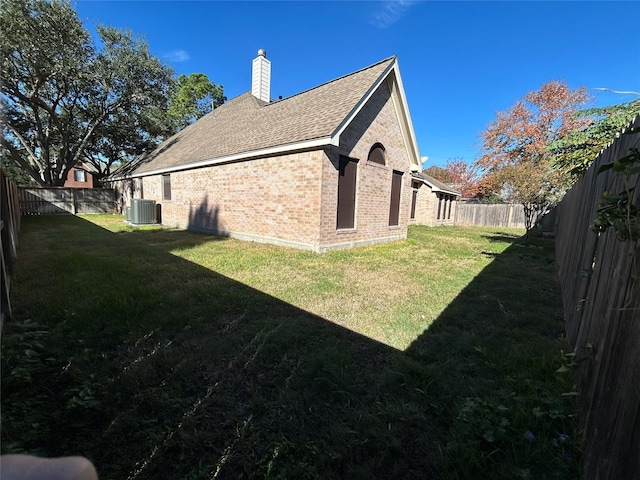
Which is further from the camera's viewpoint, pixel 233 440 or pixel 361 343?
pixel 361 343

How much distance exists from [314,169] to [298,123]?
7.15 ft

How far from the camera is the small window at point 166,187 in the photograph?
1442 centimetres

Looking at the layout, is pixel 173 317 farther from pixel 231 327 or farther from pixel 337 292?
pixel 337 292

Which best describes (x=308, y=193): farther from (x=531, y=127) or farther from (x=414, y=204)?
(x=531, y=127)

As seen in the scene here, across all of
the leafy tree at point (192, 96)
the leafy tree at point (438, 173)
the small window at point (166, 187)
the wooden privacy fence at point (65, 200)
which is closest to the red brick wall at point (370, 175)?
the small window at point (166, 187)

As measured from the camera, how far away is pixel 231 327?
11.3 ft

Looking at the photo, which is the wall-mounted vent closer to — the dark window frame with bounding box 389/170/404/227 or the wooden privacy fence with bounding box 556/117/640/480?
the dark window frame with bounding box 389/170/404/227

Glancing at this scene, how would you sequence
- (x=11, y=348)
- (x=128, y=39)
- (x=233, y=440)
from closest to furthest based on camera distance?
(x=233, y=440) → (x=11, y=348) → (x=128, y=39)

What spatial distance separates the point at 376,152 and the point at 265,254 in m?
5.17

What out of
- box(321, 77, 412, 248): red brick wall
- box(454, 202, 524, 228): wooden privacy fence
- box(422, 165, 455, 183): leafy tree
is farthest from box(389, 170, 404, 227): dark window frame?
box(422, 165, 455, 183): leafy tree

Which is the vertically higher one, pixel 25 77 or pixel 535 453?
pixel 25 77

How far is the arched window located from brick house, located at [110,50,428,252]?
0.03 m

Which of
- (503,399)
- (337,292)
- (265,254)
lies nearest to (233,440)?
(503,399)

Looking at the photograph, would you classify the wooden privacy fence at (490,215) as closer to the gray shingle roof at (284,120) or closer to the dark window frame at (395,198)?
the dark window frame at (395,198)
